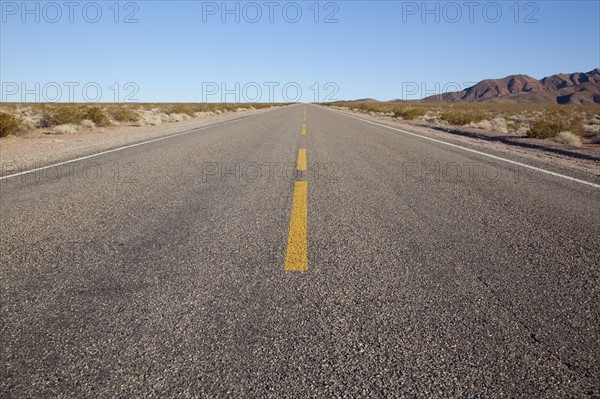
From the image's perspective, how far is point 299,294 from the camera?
202cm

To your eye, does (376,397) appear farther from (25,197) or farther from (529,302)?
(25,197)

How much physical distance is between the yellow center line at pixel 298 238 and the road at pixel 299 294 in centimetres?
2

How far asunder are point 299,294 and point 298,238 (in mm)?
843

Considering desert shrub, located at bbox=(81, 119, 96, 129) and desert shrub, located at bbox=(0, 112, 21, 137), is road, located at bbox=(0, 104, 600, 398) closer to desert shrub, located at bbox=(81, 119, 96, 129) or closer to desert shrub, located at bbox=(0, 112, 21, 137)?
desert shrub, located at bbox=(0, 112, 21, 137)

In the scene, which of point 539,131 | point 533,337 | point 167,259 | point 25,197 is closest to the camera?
point 533,337

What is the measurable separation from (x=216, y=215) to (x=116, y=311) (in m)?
1.64

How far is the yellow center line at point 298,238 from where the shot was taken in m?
2.38

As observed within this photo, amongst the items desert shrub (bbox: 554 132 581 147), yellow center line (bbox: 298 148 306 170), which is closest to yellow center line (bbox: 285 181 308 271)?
yellow center line (bbox: 298 148 306 170)

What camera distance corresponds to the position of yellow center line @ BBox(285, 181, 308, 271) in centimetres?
238

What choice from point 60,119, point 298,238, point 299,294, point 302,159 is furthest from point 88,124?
point 299,294

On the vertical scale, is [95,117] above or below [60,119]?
above

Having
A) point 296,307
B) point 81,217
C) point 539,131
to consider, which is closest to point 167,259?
point 296,307

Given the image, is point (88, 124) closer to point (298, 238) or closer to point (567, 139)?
point (298, 238)

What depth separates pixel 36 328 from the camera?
5.75ft
